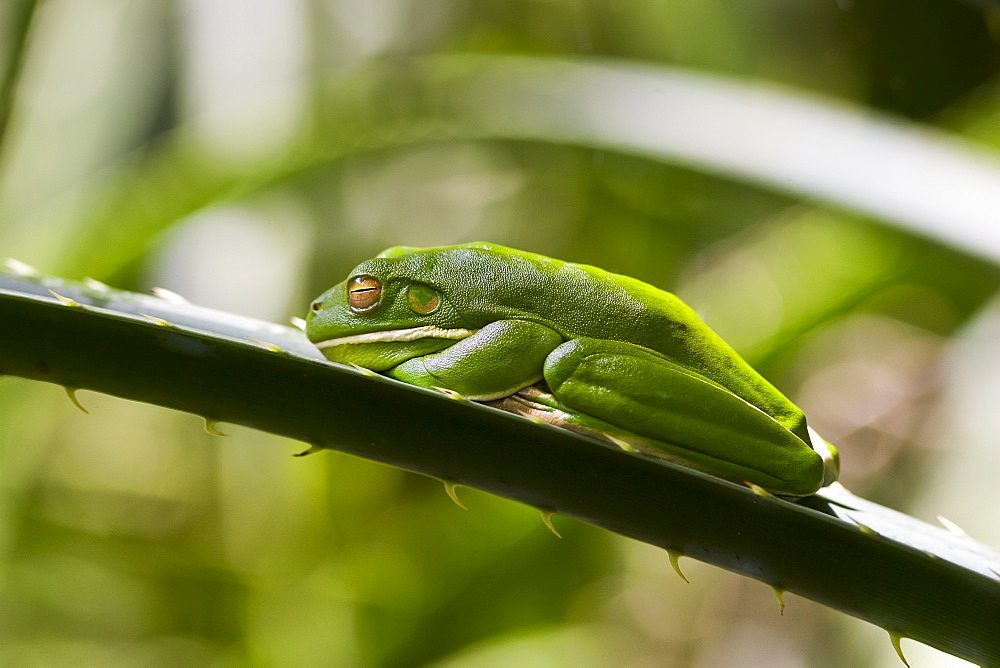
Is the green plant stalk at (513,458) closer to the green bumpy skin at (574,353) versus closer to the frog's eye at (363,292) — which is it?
the green bumpy skin at (574,353)

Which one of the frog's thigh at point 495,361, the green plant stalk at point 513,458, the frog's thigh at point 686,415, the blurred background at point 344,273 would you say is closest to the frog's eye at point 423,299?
the frog's thigh at point 495,361

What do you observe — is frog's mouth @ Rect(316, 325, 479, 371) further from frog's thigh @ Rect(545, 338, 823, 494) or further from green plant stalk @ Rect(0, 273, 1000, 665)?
green plant stalk @ Rect(0, 273, 1000, 665)

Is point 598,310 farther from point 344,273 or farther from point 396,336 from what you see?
point 344,273

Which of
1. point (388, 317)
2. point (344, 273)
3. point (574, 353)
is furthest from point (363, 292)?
point (344, 273)

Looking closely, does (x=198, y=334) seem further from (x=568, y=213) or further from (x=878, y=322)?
(x=878, y=322)

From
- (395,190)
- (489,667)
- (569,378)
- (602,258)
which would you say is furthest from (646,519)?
(395,190)

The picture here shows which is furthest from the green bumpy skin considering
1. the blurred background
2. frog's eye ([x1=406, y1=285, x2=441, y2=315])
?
the blurred background
